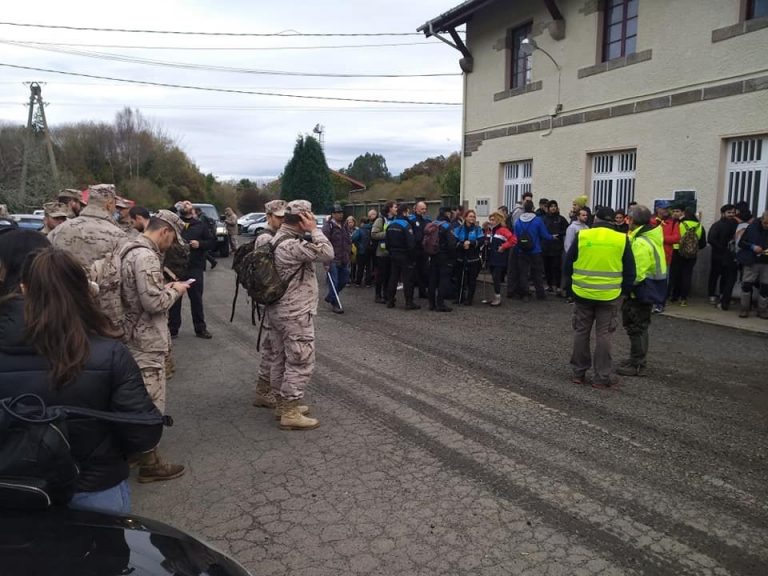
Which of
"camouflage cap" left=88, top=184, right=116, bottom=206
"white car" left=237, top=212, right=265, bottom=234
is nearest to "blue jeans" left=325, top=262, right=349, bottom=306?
"camouflage cap" left=88, top=184, right=116, bottom=206

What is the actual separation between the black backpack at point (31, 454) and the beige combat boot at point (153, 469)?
233 centimetres

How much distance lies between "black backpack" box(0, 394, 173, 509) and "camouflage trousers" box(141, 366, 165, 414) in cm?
222

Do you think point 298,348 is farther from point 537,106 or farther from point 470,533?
point 537,106

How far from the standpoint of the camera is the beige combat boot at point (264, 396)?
5707 millimetres

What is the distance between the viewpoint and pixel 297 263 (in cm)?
511

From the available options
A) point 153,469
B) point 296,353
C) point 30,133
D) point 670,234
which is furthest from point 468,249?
point 30,133

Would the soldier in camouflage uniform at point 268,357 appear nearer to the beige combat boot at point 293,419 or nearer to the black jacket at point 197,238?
the beige combat boot at point 293,419

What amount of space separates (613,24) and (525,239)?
5668 mm

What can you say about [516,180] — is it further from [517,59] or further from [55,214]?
[55,214]

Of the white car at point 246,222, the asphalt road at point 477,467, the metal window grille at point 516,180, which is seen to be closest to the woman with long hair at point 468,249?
the asphalt road at point 477,467

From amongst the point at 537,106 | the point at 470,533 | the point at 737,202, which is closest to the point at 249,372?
the point at 470,533

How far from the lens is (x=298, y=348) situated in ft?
16.6

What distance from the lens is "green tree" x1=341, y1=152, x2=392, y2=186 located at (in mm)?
88188

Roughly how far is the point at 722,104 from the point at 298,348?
9.80 metres
